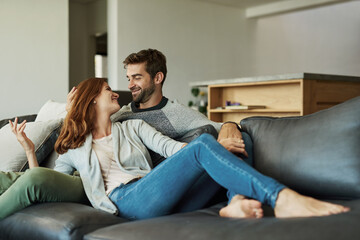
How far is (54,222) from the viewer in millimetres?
1752

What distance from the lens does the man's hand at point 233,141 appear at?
202 centimetres

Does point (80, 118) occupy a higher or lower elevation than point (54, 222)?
higher

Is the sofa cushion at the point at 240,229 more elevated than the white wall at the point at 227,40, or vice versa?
the white wall at the point at 227,40

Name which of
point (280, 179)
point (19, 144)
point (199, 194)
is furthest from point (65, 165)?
point (280, 179)

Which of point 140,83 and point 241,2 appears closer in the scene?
point 140,83

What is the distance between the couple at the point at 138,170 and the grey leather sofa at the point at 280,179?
3.4 inches

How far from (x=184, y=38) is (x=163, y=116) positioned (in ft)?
19.5

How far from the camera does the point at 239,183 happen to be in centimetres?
163

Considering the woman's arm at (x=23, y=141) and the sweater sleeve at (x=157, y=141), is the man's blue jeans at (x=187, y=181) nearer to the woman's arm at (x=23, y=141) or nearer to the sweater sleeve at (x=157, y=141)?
the sweater sleeve at (x=157, y=141)

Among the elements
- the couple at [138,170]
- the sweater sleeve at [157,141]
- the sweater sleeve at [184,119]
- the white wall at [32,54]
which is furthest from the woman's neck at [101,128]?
the white wall at [32,54]

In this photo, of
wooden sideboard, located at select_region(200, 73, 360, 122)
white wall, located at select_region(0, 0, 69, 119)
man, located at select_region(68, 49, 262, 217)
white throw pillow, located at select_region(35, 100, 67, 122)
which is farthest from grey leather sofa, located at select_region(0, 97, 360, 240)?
white wall, located at select_region(0, 0, 69, 119)

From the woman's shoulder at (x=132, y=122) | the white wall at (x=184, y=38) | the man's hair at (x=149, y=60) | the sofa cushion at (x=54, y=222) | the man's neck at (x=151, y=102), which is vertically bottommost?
A: the sofa cushion at (x=54, y=222)

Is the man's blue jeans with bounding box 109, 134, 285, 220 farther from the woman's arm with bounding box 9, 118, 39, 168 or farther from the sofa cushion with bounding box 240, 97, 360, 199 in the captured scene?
the woman's arm with bounding box 9, 118, 39, 168

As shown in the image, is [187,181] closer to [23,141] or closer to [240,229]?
[240,229]
